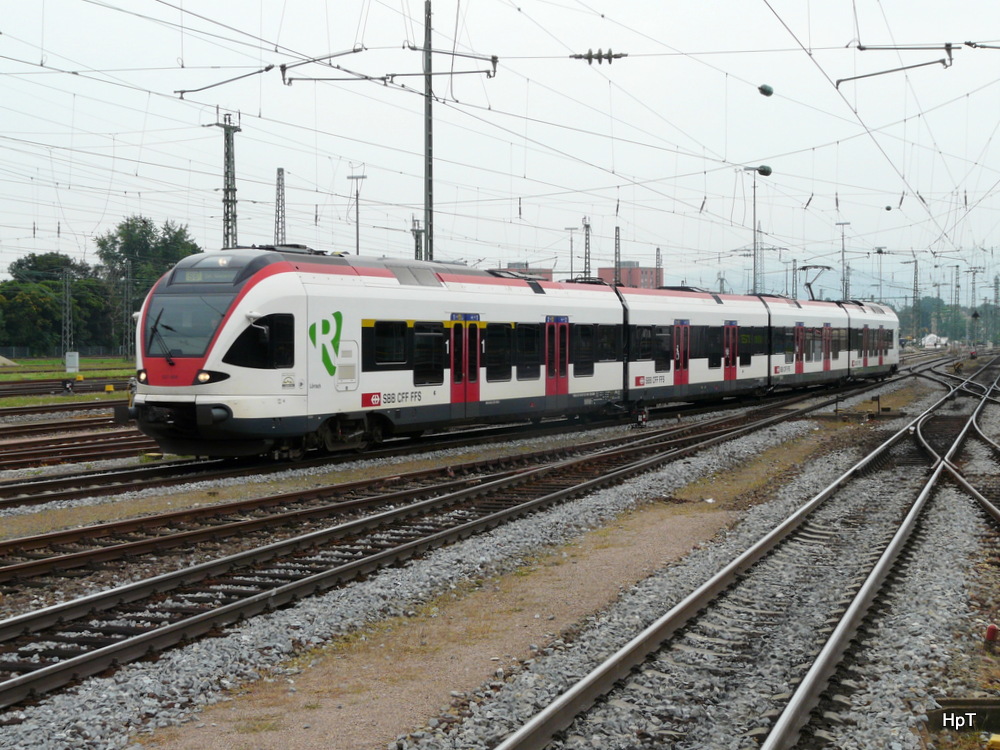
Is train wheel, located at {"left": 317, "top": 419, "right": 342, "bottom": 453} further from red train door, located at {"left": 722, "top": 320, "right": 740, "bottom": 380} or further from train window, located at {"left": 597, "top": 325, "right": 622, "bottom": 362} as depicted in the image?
red train door, located at {"left": 722, "top": 320, "right": 740, "bottom": 380}

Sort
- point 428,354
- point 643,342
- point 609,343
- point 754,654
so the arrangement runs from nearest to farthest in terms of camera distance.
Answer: point 754,654, point 428,354, point 609,343, point 643,342

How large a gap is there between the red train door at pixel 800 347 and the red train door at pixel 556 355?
16.0m

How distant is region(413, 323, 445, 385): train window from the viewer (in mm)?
18234

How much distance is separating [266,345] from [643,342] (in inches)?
508

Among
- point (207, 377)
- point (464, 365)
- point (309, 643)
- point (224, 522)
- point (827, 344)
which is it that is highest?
point (827, 344)

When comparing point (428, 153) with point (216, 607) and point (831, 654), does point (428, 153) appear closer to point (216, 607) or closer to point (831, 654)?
point (216, 607)

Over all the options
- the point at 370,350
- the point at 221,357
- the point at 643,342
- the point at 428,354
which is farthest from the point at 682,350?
the point at 221,357

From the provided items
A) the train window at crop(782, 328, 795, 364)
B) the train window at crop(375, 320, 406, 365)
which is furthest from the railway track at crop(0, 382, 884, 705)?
the train window at crop(782, 328, 795, 364)

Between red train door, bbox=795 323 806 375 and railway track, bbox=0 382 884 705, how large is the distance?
74.6ft

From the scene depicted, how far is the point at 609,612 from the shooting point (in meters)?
8.31

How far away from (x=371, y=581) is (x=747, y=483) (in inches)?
351

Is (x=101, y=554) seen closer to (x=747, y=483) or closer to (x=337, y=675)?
(x=337, y=675)

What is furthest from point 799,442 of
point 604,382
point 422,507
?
point 422,507

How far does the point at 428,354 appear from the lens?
18547 millimetres
